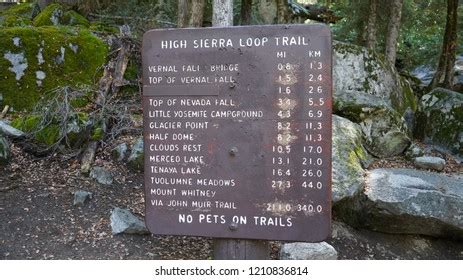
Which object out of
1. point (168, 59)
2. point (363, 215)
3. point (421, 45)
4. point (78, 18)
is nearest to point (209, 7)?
point (78, 18)

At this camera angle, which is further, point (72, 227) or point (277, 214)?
point (72, 227)

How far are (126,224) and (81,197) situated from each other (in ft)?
2.73

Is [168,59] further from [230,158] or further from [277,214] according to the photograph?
[277,214]

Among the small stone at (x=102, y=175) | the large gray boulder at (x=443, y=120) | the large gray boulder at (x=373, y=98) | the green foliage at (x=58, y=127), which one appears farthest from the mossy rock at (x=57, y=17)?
the large gray boulder at (x=443, y=120)

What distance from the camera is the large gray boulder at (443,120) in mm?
8578

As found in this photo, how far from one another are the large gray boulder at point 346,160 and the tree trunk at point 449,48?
20.6 feet

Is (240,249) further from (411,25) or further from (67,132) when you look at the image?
(411,25)

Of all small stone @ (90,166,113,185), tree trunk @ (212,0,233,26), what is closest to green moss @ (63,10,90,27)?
tree trunk @ (212,0,233,26)

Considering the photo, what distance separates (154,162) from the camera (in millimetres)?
3168

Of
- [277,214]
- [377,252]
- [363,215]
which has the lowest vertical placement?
[377,252]

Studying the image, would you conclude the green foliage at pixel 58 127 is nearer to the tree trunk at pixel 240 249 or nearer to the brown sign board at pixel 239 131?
the brown sign board at pixel 239 131

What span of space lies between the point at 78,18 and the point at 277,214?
10.2 meters

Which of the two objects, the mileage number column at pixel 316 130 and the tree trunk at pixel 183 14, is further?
the tree trunk at pixel 183 14

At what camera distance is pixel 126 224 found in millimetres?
4801
